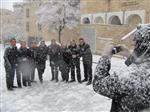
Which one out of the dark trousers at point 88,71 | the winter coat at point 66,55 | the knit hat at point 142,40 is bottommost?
the dark trousers at point 88,71

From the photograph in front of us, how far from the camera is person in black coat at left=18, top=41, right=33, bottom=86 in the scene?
12.0m

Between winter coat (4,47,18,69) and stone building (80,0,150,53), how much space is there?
8.89 metres

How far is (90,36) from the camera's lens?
2614cm

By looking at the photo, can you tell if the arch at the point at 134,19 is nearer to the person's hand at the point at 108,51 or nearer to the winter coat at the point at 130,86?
the person's hand at the point at 108,51

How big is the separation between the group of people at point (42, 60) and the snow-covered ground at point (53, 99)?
407mm

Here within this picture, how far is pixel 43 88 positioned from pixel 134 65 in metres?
9.98

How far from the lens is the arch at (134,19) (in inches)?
992

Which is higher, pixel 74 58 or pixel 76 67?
pixel 74 58

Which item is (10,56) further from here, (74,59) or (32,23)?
(32,23)

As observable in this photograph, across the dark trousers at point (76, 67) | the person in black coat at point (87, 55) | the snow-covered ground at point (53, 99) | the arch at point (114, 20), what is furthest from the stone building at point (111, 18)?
the snow-covered ground at point (53, 99)

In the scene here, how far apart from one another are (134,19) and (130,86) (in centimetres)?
2440

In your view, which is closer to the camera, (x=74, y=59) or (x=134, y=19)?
(x=74, y=59)

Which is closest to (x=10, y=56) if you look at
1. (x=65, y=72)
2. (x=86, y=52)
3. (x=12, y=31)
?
(x=65, y=72)

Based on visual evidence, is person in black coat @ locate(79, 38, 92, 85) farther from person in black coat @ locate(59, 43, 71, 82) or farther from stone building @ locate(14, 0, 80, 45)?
stone building @ locate(14, 0, 80, 45)
